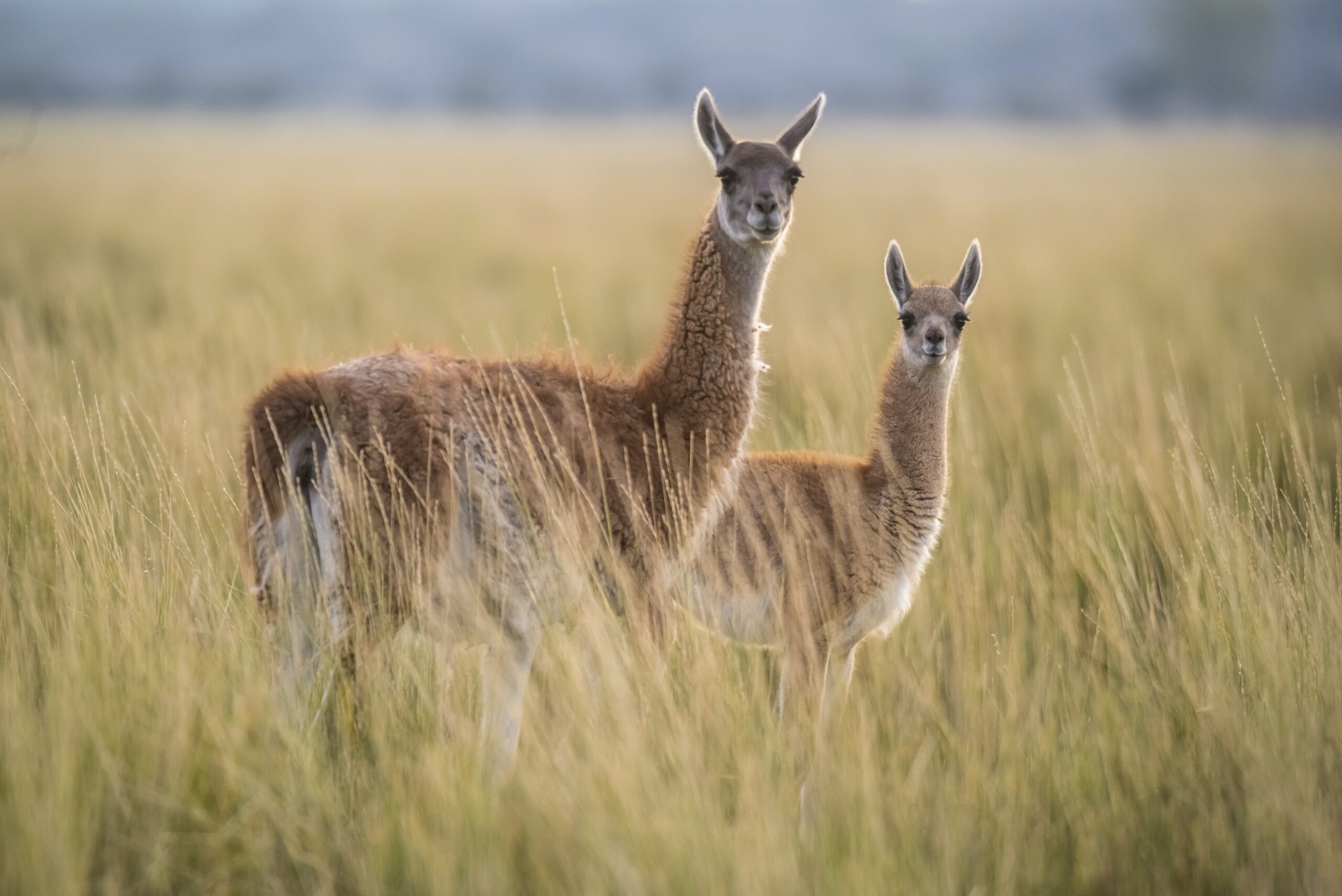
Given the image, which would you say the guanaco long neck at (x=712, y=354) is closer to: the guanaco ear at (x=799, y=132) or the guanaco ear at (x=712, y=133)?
the guanaco ear at (x=712, y=133)

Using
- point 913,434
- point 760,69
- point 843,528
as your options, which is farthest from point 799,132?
point 760,69

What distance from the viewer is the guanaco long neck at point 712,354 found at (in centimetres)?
413

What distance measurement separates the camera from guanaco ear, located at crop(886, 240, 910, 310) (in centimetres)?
476

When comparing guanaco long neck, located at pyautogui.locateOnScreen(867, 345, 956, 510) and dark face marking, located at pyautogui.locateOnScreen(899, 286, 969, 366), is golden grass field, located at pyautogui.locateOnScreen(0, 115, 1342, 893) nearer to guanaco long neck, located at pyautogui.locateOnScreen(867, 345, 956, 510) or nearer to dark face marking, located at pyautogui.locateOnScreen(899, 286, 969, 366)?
guanaco long neck, located at pyautogui.locateOnScreen(867, 345, 956, 510)

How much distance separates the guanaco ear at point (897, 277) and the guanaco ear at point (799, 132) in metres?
0.56

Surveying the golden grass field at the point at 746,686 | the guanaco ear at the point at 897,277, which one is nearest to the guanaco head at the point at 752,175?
the golden grass field at the point at 746,686

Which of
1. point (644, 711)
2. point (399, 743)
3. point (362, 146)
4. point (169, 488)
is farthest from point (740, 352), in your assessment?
point (362, 146)

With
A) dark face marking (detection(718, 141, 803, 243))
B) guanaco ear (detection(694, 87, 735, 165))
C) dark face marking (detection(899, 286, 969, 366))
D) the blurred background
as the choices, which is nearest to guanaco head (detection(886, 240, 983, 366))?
dark face marking (detection(899, 286, 969, 366))

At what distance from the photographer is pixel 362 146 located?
170 ft

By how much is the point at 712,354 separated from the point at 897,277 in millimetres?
1031

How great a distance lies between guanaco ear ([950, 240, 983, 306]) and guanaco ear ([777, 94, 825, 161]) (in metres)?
0.82

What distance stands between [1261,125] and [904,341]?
322 ft

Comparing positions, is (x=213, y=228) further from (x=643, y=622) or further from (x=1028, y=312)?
(x=643, y=622)

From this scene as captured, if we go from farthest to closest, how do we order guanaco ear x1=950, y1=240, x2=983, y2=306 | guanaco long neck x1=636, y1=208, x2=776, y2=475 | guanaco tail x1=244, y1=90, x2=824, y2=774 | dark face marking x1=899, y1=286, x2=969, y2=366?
guanaco ear x1=950, y1=240, x2=983, y2=306, dark face marking x1=899, y1=286, x2=969, y2=366, guanaco long neck x1=636, y1=208, x2=776, y2=475, guanaco tail x1=244, y1=90, x2=824, y2=774
